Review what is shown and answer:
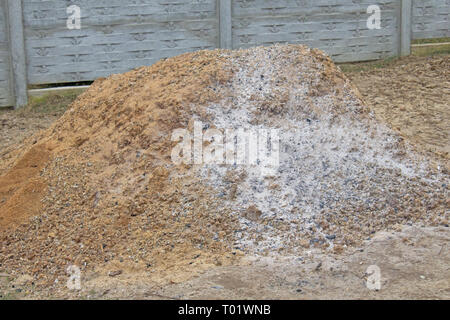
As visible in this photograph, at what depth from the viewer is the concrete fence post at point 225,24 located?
30.4ft

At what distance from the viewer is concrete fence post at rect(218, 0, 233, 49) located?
30.4ft

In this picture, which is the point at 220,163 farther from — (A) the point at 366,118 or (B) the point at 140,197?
(A) the point at 366,118

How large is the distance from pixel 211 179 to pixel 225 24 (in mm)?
5230

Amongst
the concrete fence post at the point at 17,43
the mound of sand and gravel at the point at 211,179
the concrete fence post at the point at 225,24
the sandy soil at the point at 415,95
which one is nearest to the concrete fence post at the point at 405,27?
the sandy soil at the point at 415,95

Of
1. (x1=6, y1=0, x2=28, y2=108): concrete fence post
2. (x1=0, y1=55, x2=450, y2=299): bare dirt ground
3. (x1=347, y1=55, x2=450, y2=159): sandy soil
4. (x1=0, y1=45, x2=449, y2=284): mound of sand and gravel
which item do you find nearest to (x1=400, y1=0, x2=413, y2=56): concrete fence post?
(x1=347, y1=55, x2=450, y2=159): sandy soil

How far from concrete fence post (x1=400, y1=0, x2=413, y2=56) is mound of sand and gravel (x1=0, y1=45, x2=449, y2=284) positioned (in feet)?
15.3

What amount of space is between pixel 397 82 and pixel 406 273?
534 cm

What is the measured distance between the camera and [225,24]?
931 centimetres

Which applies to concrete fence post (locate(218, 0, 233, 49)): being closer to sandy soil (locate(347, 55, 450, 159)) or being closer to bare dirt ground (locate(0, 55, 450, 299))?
sandy soil (locate(347, 55, 450, 159))

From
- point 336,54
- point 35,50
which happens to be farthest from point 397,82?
point 35,50

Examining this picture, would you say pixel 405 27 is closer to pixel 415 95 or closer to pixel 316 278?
pixel 415 95

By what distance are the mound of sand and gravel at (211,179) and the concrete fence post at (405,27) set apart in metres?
4.67

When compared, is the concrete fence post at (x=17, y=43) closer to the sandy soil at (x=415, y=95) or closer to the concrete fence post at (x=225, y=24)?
the concrete fence post at (x=225, y=24)

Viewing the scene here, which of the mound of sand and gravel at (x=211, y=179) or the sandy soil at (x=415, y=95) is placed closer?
the mound of sand and gravel at (x=211, y=179)
